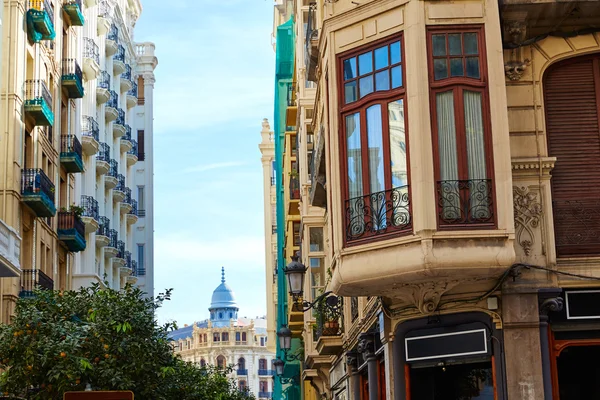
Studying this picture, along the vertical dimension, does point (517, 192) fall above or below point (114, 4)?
below

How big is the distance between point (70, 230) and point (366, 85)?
27669mm

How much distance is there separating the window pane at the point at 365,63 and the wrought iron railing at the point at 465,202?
7.92 feet

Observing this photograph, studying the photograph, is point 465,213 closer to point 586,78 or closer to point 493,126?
point 493,126

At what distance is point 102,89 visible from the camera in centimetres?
5288

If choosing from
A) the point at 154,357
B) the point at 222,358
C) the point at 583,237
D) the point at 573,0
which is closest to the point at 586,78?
the point at 573,0

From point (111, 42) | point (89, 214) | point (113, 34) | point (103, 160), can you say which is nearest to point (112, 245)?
point (103, 160)

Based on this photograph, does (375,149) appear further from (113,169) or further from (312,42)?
(113,169)

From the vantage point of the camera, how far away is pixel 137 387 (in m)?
24.5

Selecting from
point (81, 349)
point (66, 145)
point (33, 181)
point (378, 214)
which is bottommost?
point (81, 349)

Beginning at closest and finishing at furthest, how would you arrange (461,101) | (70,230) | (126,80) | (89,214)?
(461,101), (70,230), (89,214), (126,80)

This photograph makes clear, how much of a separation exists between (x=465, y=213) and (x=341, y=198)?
2317 mm

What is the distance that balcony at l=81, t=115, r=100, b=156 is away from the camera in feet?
158

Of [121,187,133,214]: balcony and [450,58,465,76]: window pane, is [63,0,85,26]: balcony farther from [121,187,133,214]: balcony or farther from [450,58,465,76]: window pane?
[450,58,465,76]: window pane

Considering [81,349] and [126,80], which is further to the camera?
[126,80]
